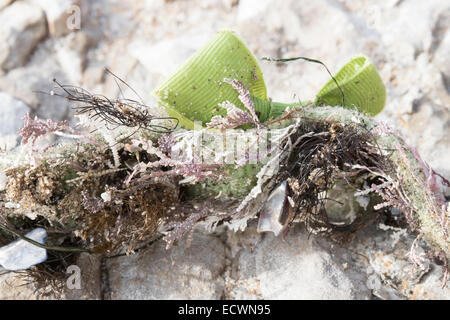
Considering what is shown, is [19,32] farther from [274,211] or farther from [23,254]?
[274,211]

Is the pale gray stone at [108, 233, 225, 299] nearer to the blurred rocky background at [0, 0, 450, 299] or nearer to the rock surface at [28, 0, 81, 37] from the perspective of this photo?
the blurred rocky background at [0, 0, 450, 299]

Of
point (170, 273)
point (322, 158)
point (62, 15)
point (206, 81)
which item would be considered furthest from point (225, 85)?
point (62, 15)

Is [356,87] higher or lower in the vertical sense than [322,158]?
higher

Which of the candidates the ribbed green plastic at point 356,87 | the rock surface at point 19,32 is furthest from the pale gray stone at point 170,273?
the rock surface at point 19,32

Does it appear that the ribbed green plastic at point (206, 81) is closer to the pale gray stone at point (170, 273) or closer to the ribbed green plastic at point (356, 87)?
the ribbed green plastic at point (356, 87)

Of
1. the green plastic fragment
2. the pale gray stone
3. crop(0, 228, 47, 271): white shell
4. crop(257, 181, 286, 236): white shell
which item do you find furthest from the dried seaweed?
crop(0, 228, 47, 271): white shell

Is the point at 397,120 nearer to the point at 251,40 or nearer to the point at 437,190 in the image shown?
the point at 437,190

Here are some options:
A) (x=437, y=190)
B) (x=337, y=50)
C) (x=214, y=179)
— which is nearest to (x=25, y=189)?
(x=214, y=179)
